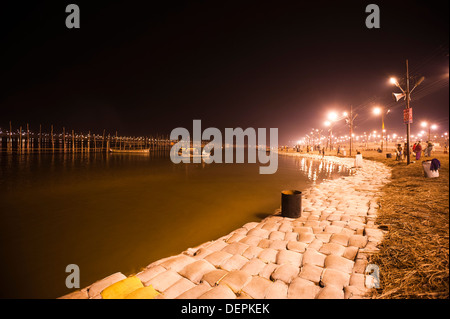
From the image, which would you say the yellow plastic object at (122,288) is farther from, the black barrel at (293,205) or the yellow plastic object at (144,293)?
the black barrel at (293,205)

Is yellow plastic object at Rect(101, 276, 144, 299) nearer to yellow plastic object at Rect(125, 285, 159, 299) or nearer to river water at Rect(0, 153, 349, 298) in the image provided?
yellow plastic object at Rect(125, 285, 159, 299)

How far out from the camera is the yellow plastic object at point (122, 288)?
271cm

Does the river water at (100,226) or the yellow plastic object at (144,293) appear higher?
the yellow plastic object at (144,293)

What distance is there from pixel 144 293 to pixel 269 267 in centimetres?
195

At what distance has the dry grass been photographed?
Answer: 97.9 inches

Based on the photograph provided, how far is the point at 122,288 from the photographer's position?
9.24 feet

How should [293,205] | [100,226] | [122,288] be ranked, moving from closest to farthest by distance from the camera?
[122,288]
[293,205]
[100,226]

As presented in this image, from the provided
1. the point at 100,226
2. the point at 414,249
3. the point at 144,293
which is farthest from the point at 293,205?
the point at 100,226

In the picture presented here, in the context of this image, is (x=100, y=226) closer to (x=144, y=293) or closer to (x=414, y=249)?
(x=144, y=293)

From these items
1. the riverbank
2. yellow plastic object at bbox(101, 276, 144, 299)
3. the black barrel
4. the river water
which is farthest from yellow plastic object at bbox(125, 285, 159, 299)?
the black barrel

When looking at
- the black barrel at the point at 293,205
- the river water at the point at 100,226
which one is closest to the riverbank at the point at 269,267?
the black barrel at the point at 293,205

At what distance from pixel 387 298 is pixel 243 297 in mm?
1770

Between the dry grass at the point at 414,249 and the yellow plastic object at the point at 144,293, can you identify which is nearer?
the dry grass at the point at 414,249

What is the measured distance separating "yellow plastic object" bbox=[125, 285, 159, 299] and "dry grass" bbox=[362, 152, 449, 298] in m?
2.90
